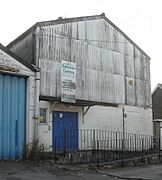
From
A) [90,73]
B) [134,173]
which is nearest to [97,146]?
[134,173]

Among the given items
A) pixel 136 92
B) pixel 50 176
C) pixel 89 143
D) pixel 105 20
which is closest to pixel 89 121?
pixel 89 143

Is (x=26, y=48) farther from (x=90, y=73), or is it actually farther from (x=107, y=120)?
(x=107, y=120)

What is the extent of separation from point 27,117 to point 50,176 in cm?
404

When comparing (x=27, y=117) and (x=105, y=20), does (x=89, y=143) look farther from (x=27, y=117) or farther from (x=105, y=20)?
(x=105, y=20)

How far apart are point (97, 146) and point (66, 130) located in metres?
1.83

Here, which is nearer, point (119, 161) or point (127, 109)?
point (119, 161)

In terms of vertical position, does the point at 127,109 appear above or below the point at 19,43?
below

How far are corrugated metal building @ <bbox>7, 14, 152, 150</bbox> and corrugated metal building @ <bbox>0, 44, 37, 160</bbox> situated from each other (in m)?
1.96

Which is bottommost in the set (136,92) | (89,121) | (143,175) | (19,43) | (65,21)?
(143,175)

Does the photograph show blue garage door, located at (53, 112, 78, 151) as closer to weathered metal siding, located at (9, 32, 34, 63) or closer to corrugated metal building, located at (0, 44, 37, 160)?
corrugated metal building, located at (0, 44, 37, 160)

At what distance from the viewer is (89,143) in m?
20.3

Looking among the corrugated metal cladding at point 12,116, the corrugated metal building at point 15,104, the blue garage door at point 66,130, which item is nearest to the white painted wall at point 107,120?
the blue garage door at point 66,130

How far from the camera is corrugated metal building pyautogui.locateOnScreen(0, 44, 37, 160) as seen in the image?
607 inches

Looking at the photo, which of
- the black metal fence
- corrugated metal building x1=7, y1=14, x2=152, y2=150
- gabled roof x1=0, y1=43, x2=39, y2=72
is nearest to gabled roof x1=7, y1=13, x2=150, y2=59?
corrugated metal building x1=7, y1=14, x2=152, y2=150
